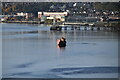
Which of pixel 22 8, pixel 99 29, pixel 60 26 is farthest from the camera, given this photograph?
pixel 99 29

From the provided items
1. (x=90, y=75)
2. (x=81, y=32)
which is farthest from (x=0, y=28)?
(x=90, y=75)

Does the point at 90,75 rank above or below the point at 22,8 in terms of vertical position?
below

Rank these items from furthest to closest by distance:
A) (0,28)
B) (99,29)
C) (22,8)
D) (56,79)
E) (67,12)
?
(99,29)
(0,28)
(67,12)
(22,8)
(56,79)

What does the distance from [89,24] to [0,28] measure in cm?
345

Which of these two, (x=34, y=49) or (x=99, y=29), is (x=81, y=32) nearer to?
(x=99, y=29)

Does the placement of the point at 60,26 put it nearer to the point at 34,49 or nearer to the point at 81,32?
the point at 81,32

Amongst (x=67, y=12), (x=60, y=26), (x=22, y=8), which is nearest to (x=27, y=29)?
(x=60, y=26)

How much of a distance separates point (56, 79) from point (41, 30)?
443 inches

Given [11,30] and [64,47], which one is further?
[11,30]

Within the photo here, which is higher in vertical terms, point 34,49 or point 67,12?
point 67,12

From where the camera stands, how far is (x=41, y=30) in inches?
586

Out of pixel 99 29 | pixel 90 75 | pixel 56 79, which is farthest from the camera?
pixel 99 29

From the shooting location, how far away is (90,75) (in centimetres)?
419

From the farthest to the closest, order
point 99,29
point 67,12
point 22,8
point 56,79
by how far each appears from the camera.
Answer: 1. point 99,29
2. point 67,12
3. point 22,8
4. point 56,79
